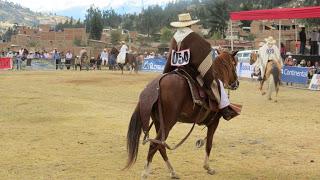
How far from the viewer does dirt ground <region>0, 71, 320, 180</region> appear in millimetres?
8656

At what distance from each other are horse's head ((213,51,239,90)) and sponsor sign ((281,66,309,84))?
1659 centimetres

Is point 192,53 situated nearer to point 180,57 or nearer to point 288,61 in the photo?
point 180,57

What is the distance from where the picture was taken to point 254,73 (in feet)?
91.0

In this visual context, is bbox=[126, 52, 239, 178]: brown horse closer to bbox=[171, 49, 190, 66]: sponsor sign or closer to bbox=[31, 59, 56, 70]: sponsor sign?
bbox=[171, 49, 190, 66]: sponsor sign

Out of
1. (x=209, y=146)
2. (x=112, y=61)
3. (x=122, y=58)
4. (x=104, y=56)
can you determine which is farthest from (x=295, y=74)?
(x=104, y=56)

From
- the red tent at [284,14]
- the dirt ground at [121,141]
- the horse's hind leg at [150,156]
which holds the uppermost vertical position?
the red tent at [284,14]

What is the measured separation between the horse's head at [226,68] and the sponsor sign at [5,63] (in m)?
32.3

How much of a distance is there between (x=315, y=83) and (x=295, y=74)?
1978mm

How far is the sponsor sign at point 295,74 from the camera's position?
25.2 meters

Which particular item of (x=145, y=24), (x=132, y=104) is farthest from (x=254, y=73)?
(x=145, y=24)

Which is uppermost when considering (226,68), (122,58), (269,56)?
(269,56)

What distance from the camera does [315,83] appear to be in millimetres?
23922

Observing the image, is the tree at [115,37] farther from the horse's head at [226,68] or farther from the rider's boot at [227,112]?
the rider's boot at [227,112]

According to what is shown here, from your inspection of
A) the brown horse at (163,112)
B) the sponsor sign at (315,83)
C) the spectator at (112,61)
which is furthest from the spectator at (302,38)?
the brown horse at (163,112)
